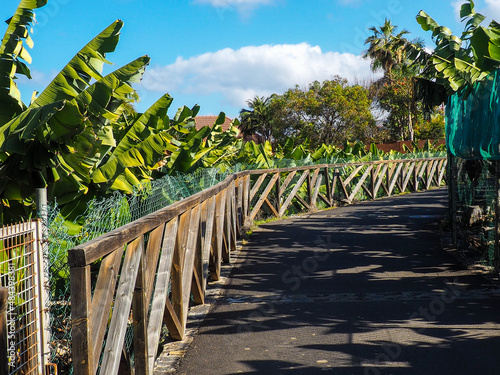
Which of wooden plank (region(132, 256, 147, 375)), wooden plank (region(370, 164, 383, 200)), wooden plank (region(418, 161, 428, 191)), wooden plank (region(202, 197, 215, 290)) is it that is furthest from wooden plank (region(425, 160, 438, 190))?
wooden plank (region(132, 256, 147, 375))

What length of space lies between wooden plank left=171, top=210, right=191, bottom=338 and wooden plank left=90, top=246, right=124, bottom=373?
76.3 inches

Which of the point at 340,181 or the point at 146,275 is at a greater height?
the point at 340,181

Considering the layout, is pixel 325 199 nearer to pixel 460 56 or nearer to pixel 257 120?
pixel 460 56

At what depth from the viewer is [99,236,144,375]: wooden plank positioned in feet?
10.1

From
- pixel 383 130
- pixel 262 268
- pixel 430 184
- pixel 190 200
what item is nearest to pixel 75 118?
pixel 190 200

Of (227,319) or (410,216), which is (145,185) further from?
(410,216)

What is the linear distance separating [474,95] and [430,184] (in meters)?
17.3

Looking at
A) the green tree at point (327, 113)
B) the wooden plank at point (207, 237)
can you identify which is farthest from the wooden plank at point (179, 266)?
the green tree at point (327, 113)

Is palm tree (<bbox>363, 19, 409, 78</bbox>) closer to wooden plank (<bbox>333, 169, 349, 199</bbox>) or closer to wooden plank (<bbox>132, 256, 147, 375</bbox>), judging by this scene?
wooden plank (<bbox>333, 169, 349, 199</bbox>)

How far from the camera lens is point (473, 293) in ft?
21.2

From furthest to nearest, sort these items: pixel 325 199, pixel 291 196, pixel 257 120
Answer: pixel 257 120, pixel 325 199, pixel 291 196

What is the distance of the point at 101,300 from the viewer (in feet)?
9.12

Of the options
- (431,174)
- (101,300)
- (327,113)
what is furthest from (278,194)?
(327,113)

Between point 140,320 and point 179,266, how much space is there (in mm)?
1277
